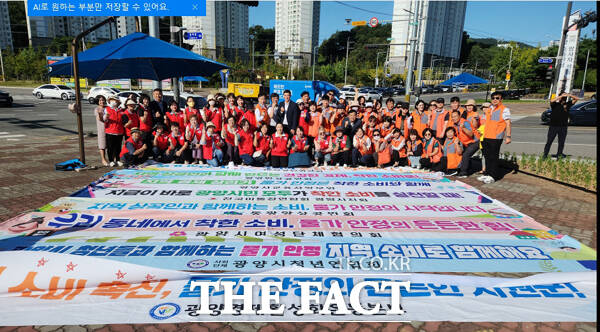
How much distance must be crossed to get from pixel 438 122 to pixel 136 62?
8186 millimetres

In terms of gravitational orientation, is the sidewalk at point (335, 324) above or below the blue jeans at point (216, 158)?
below

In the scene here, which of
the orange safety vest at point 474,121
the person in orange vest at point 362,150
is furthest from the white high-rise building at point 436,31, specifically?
the person in orange vest at point 362,150

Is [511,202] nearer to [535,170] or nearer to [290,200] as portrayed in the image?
[535,170]

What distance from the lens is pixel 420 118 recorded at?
9.65m

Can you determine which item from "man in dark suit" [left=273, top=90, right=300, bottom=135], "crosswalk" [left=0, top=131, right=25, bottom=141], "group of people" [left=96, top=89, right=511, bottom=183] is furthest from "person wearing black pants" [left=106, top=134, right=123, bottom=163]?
"crosswalk" [left=0, top=131, right=25, bottom=141]

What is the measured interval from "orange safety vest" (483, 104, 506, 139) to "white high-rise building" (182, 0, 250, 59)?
3558 inches

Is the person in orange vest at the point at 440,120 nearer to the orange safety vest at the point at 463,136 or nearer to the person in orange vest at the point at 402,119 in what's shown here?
the orange safety vest at the point at 463,136

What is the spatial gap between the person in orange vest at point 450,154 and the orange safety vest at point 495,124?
27.2 inches

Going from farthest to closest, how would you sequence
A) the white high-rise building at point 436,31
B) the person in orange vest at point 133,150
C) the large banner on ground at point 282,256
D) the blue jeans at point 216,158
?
the white high-rise building at point 436,31
the blue jeans at point 216,158
the person in orange vest at point 133,150
the large banner on ground at point 282,256

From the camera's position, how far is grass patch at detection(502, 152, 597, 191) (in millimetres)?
7625

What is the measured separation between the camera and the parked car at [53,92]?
33000mm

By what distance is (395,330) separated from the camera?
288 cm

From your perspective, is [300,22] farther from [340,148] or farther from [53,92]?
[340,148]

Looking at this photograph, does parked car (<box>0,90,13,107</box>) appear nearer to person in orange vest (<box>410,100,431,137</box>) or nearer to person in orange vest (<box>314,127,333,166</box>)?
person in orange vest (<box>314,127,333,166</box>)
